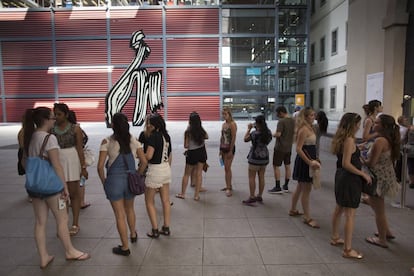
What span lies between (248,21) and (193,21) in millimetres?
4910

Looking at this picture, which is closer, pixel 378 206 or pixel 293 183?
pixel 378 206

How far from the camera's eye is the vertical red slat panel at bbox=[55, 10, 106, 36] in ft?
98.4

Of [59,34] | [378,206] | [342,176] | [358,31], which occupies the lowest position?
[378,206]

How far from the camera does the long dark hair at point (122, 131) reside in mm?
3779

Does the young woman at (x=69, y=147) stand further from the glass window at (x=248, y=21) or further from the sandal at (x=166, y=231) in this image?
the glass window at (x=248, y=21)

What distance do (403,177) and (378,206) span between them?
1.67 meters

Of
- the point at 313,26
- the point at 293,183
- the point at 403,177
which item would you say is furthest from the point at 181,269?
the point at 313,26

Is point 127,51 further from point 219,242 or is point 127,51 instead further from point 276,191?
point 219,242

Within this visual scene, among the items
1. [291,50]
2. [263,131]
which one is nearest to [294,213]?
[263,131]

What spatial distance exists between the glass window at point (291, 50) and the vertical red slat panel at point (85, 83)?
16.1 meters

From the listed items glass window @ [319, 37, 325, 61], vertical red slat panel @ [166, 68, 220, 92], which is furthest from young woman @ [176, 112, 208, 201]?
glass window @ [319, 37, 325, 61]

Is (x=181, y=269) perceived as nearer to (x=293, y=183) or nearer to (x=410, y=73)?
(x=293, y=183)

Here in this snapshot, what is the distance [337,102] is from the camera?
30484 millimetres

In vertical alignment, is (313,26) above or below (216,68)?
above
